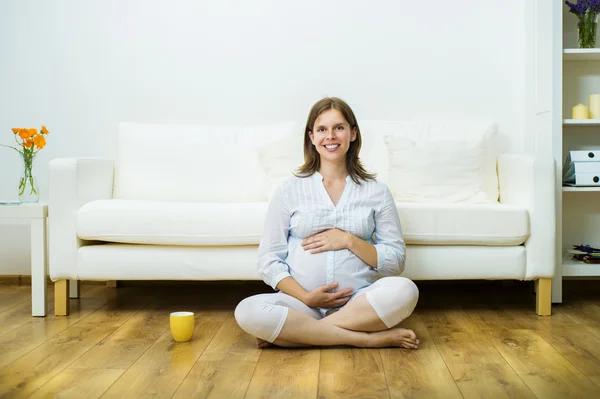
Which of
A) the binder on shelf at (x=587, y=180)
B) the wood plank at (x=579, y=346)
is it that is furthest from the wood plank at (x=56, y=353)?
the binder on shelf at (x=587, y=180)

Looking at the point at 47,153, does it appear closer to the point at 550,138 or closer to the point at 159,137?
the point at 159,137

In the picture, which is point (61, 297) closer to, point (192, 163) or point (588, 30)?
point (192, 163)

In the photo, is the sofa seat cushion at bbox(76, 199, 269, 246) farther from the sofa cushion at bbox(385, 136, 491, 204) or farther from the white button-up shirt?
the sofa cushion at bbox(385, 136, 491, 204)

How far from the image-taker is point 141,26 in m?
3.37

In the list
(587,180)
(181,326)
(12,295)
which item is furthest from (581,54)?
(12,295)

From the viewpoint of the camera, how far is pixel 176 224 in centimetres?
255

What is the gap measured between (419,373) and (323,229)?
22.9 inches

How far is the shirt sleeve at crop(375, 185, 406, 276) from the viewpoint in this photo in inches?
88.0

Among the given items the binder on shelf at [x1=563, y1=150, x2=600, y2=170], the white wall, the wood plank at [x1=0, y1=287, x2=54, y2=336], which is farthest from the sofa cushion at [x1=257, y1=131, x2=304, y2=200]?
the binder on shelf at [x1=563, y1=150, x2=600, y2=170]

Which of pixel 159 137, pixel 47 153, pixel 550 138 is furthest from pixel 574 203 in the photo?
pixel 47 153

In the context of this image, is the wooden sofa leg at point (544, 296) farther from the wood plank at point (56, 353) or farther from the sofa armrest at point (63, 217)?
the sofa armrest at point (63, 217)

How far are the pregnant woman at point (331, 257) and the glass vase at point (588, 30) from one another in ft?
4.60

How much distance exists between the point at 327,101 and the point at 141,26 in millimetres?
1472

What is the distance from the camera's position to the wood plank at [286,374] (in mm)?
1680
